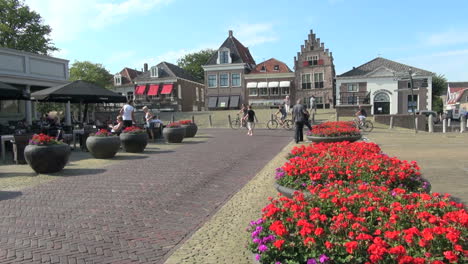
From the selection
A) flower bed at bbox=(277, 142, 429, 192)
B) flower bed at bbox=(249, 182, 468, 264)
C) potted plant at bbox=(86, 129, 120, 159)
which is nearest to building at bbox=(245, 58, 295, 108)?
potted plant at bbox=(86, 129, 120, 159)

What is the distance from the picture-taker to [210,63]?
5228cm

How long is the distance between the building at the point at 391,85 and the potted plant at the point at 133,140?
3757cm

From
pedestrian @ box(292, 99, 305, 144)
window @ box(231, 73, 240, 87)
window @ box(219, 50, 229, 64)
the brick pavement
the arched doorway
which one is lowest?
the brick pavement

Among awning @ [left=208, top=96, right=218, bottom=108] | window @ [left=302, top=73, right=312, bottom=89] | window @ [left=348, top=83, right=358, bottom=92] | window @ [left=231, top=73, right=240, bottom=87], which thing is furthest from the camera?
awning @ [left=208, top=96, right=218, bottom=108]

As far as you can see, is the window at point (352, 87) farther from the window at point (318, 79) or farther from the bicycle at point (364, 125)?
the bicycle at point (364, 125)

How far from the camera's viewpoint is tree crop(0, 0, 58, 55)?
3753 centimetres

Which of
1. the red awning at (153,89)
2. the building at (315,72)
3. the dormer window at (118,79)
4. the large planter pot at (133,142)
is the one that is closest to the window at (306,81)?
the building at (315,72)

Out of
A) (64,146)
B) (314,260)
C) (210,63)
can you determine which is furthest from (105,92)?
(210,63)

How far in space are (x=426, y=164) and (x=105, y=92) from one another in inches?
463

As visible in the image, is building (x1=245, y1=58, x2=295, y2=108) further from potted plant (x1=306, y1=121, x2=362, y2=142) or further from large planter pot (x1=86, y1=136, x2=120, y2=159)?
large planter pot (x1=86, y1=136, x2=120, y2=159)

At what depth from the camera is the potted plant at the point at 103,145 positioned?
10.0m

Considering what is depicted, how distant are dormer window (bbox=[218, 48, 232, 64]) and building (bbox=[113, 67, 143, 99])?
47.8 feet

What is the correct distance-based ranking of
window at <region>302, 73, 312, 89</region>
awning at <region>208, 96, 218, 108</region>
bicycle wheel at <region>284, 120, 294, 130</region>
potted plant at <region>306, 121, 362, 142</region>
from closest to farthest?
potted plant at <region>306, 121, 362, 142</region>
bicycle wheel at <region>284, 120, 294, 130</region>
window at <region>302, 73, 312, 89</region>
awning at <region>208, 96, 218, 108</region>

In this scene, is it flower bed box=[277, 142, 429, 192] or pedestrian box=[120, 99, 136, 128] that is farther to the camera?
pedestrian box=[120, 99, 136, 128]
